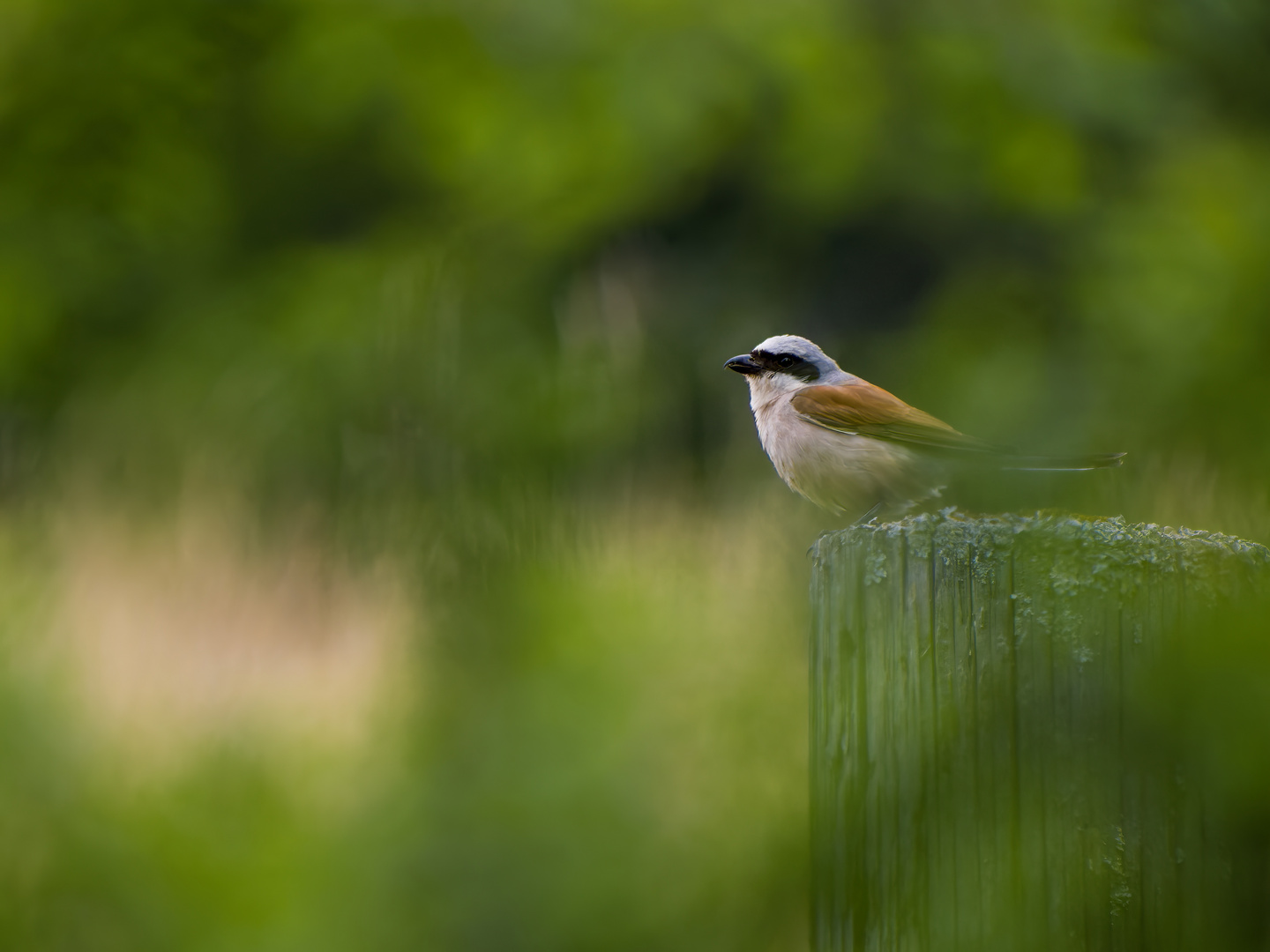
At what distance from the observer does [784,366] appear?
158 inches

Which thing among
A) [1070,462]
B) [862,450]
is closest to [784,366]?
[862,450]

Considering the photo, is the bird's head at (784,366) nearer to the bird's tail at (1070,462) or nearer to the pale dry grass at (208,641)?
the bird's tail at (1070,462)

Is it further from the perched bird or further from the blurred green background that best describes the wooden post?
the perched bird

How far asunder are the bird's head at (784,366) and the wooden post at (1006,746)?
227 cm

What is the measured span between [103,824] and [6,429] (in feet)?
6.56

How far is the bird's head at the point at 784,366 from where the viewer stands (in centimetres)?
400

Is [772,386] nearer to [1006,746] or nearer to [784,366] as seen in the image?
[784,366]

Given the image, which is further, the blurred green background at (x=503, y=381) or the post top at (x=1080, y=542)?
the blurred green background at (x=503, y=381)

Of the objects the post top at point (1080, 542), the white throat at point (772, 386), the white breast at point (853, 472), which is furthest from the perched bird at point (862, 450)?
the post top at point (1080, 542)

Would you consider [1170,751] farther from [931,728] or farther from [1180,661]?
[931,728]

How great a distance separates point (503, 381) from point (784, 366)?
169cm

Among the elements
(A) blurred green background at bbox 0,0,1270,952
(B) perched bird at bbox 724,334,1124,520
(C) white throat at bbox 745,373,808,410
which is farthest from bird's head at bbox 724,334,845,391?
(A) blurred green background at bbox 0,0,1270,952

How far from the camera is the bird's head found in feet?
13.1

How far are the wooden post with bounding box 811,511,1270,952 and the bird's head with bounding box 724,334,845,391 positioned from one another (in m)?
2.27
